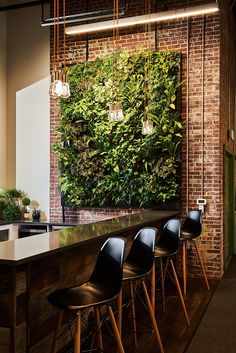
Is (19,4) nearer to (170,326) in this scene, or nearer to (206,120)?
(206,120)

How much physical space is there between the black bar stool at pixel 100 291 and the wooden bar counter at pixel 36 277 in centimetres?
20

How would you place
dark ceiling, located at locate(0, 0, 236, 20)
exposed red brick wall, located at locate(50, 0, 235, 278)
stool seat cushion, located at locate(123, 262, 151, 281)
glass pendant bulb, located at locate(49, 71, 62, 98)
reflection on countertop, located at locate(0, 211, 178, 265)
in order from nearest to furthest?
reflection on countertop, located at locate(0, 211, 178, 265)
stool seat cushion, located at locate(123, 262, 151, 281)
glass pendant bulb, located at locate(49, 71, 62, 98)
exposed red brick wall, located at locate(50, 0, 235, 278)
dark ceiling, located at locate(0, 0, 236, 20)

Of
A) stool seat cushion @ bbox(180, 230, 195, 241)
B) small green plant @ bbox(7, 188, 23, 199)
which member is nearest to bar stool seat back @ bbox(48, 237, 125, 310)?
stool seat cushion @ bbox(180, 230, 195, 241)

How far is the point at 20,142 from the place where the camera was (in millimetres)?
7578

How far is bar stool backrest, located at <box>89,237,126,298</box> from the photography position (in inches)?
113

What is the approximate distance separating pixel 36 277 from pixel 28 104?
511cm

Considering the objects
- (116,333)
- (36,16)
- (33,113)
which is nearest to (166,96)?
(33,113)

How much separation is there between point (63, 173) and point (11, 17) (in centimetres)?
323

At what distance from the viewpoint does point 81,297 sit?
8.92ft

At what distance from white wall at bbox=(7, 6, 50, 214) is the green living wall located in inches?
26.8

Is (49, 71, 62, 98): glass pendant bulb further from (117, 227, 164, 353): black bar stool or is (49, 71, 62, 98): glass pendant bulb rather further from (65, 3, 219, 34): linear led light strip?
(65, 3, 219, 34): linear led light strip

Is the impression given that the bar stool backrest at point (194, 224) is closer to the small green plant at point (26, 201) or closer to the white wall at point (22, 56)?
the small green plant at point (26, 201)

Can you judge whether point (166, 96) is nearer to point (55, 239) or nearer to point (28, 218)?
point (28, 218)

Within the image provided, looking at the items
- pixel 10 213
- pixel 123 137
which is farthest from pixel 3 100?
pixel 123 137
